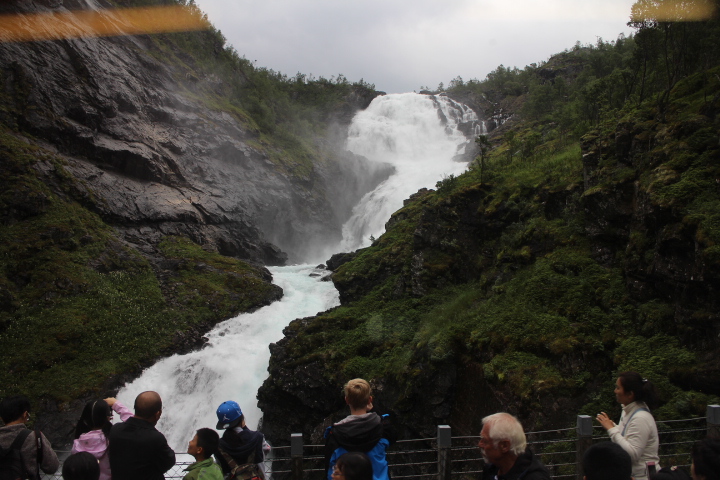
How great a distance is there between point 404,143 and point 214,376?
1741 inches

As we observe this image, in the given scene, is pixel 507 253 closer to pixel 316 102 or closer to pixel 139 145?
pixel 139 145

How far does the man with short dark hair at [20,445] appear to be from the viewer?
13.6 ft

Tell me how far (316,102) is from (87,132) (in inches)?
1686

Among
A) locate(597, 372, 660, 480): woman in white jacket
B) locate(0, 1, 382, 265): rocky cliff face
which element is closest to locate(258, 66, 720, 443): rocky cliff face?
locate(597, 372, 660, 480): woman in white jacket

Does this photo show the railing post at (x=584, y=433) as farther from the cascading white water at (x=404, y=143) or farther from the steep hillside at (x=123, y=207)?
the cascading white water at (x=404, y=143)

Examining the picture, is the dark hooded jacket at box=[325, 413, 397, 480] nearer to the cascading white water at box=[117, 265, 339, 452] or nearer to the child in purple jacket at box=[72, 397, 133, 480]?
the child in purple jacket at box=[72, 397, 133, 480]

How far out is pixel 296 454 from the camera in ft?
19.0

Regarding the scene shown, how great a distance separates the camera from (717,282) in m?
8.13

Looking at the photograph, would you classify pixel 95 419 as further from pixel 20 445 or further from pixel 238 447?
pixel 238 447

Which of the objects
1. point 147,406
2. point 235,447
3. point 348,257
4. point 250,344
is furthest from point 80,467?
point 348,257

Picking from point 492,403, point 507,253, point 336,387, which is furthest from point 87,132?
point 492,403

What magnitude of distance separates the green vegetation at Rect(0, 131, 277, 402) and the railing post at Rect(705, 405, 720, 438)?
17813 millimetres

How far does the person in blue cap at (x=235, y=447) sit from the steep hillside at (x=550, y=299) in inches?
249

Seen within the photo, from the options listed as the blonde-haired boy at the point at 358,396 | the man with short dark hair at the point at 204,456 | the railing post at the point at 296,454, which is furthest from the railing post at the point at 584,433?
the man with short dark hair at the point at 204,456
